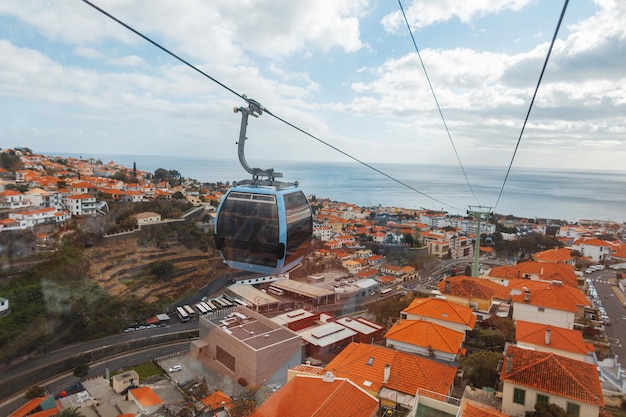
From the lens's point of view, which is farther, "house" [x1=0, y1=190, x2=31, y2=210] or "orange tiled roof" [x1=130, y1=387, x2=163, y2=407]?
"house" [x1=0, y1=190, x2=31, y2=210]

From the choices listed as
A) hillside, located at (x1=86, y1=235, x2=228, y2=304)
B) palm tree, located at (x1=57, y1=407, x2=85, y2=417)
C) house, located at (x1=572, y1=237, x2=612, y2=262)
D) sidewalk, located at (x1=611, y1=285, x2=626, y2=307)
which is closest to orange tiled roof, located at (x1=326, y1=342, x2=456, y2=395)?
palm tree, located at (x1=57, y1=407, x2=85, y2=417)

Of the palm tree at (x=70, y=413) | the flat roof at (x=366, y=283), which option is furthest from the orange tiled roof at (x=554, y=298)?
the palm tree at (x=70, y=413)

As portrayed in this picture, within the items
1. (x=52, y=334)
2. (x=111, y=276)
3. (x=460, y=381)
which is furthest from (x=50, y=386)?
(x=460, y=381)

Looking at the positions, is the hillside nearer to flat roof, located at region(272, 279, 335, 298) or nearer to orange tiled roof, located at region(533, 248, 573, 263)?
flat roof, located at region(272, 279, 335, 298)

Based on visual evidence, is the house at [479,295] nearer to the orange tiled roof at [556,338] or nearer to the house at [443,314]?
the house at [443,314]

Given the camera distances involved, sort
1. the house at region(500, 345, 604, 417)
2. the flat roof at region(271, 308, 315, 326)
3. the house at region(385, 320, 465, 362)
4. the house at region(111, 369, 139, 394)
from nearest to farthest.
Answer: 1. the house at region(500, 345, 604, 417)
2. the house at region(385, 320, 465, 362)
3. the house at region(111, 369, 139, 394)
4. the flat roof at region(271, 308, 315, 326)

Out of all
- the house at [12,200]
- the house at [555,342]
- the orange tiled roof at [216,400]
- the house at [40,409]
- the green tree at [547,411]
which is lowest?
the house at [40,409]

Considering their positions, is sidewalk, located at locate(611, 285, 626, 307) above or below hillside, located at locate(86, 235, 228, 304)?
above
